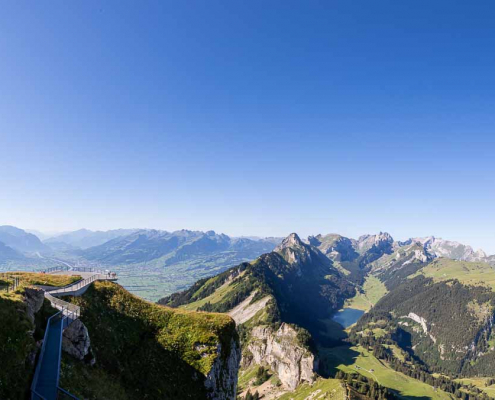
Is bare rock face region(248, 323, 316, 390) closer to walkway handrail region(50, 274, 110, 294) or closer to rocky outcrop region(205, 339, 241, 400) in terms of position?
rocky outcrop region(205, 339, 241, 400)

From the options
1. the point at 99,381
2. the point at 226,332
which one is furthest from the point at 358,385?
the point at 99,381

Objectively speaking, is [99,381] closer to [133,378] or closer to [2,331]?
[133,378]

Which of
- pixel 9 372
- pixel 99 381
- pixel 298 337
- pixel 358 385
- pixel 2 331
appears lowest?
pixel 358 385

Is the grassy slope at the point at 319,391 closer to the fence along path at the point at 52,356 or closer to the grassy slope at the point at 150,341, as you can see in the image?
the grassy slope at the point at 150,341

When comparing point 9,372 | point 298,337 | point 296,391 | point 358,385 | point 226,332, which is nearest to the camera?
point 9,372

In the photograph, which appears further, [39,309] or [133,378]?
[133,378]

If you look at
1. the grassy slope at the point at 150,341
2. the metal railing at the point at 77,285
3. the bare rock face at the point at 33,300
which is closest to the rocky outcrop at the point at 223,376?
the grassy slope at the point at 150,341

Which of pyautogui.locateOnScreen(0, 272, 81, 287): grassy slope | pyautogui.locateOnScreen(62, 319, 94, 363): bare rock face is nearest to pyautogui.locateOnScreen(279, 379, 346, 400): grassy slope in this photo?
pyautogui.locateOnScreen(62, 319, 94, 363): bare rock face
